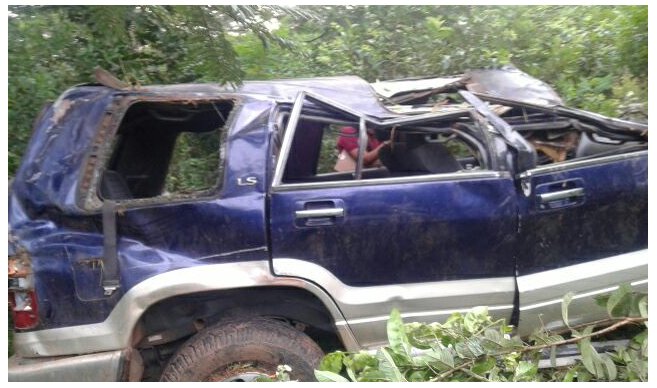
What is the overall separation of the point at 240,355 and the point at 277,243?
519 millimetres

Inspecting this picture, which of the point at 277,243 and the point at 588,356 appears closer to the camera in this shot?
the point at 588,356

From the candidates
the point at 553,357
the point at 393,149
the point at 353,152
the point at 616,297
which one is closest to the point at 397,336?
the point at 553,357

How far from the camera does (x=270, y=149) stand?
2.92 m

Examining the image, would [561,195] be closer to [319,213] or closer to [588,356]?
[588,356]

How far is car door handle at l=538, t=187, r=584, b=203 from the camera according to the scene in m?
3.04

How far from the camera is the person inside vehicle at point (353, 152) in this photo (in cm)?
391

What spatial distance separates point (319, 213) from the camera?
2.86m

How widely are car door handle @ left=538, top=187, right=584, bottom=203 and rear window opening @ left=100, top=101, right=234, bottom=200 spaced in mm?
1602

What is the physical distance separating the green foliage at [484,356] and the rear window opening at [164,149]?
1.34 m

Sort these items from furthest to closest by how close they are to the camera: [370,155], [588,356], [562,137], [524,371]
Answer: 1. [370,155]
2. [562,137]
3. [588,356]
4. [524,371]

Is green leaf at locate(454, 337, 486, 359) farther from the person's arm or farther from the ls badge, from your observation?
the person's arm

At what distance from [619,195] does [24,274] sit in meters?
2.80
